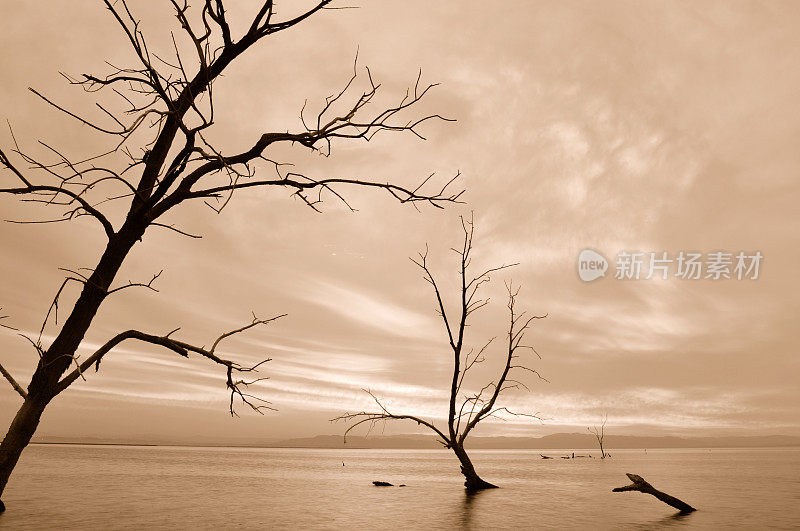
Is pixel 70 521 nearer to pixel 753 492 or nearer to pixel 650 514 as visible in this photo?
pixel 650 514

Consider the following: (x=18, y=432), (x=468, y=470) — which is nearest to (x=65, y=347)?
(x=18, y=432)

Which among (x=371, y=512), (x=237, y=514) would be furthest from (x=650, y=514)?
(x=237, y=514)

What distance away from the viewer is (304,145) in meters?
4.28

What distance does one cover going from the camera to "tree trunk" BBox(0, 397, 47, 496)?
495 cm

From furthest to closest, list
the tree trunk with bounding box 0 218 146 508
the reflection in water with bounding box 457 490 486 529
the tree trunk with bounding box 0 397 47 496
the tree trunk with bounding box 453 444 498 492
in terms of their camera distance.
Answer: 1. the tree trunk with bounding box 453 444 498 492
2. the reflection in water with bounding box 457 490 486 529
3. the tree trunk with bounding box 0 397 47 496
4. the tree trunk with bounding box 0 218 146 508

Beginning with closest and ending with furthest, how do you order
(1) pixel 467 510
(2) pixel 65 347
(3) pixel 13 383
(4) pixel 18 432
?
(2) pixel 65 347, (4) pixel 18 432, (3) pixel 13 383, (1) pixel 467 510

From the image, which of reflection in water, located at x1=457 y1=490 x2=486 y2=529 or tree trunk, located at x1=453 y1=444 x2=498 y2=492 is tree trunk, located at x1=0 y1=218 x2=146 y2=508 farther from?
tree trunk, located at x1=453 y1=444 x2=498 y2=492

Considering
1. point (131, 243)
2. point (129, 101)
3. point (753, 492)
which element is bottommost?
point (753, 492)

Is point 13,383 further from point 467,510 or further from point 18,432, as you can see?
point 467,510

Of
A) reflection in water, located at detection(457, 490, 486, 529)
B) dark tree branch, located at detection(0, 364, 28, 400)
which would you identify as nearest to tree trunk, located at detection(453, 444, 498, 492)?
reflection in water, located at detection(457, 490, 486, 529)

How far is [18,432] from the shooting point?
497 centimetres

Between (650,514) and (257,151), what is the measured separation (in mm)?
27636

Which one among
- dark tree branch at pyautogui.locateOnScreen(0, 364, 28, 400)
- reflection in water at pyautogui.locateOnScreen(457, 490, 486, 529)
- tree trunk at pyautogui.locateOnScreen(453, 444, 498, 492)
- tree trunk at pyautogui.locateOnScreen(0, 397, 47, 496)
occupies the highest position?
dark tree branch at pyautogui.locateOnScreen(0, 364, 28, 400)

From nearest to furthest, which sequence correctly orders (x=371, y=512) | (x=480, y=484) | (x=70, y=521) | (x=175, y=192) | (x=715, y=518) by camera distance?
(x=175, y=192), (x=70, y=521), (x=715, y=518), (x=371, y=512), (x=480, y=484)
